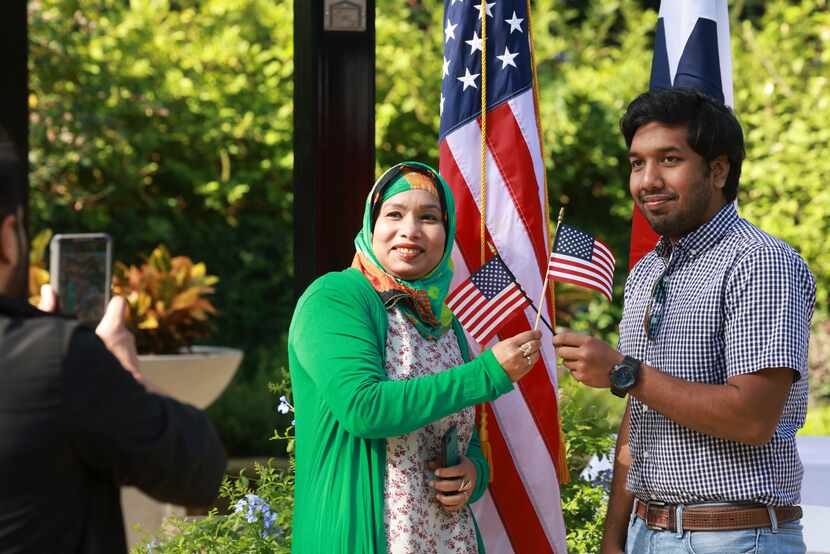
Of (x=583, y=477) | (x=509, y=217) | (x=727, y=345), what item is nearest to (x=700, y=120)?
(x=727, y=345)

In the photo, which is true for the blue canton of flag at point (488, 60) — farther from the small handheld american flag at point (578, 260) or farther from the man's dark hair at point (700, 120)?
the man's dark hair at point (700, 120)

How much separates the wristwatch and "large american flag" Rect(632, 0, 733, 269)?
4.72 ft

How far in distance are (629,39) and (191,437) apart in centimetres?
840

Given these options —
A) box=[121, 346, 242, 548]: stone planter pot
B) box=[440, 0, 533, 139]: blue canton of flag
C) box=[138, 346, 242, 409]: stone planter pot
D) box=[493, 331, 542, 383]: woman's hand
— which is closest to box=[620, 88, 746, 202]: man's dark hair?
box=[493, 331, 542, 383]: woman's hand

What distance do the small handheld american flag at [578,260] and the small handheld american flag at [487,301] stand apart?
0.14m

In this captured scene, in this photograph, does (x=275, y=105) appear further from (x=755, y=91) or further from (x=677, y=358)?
(x=677, y=358)

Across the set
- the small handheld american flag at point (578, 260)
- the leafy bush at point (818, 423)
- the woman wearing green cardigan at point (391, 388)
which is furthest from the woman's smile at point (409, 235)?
the leafy bush at point (818, 423)

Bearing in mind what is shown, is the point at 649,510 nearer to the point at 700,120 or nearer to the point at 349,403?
the point at 349,403

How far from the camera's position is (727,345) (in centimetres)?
227

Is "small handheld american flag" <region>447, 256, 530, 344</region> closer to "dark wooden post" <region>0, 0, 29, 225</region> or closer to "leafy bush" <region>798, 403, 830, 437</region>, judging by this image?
"dark wooden post" <region>0, 0, 29, 225</region>

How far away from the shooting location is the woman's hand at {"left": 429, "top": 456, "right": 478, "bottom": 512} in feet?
8.55

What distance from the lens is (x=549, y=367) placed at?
341 cm

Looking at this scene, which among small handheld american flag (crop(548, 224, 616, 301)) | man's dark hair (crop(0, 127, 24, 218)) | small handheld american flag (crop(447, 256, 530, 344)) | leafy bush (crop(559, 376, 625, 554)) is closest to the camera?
→ man's dark hair (crop(0, 127, 24, 218))

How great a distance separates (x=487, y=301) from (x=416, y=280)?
256 mm
